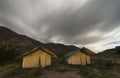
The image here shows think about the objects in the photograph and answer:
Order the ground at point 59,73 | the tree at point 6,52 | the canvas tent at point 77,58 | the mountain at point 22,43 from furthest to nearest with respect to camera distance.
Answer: the mountain at point 22,43 → the tree at point 6,52 → the canvas tent at point 77,58 → the ground at point 59,73

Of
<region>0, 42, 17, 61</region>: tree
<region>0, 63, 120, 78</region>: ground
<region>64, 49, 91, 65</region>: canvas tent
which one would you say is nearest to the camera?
<region>0, 63, 120, 78</region>: ground

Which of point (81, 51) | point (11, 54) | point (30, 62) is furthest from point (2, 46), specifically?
point (81, 51)

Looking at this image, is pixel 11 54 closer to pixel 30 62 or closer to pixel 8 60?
pixel 8 60

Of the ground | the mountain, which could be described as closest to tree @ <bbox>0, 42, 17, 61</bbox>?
the ground

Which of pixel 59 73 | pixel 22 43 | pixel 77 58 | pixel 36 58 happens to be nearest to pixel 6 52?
pixel 36 58

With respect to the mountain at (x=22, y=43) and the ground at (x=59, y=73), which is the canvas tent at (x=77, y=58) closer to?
the ground at (x=59, y=73)

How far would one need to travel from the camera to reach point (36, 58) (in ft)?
103

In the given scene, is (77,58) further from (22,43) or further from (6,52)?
(22,43)

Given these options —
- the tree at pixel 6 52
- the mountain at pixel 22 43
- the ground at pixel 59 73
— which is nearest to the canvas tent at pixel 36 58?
the ground at pixel 59 73

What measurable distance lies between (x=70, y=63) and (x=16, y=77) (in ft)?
52.1

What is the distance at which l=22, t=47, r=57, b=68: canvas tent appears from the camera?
102 ft

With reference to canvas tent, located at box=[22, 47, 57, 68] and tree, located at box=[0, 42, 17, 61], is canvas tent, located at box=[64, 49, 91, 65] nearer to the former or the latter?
canvas tent, located at box=[22, 47, 57, 68]

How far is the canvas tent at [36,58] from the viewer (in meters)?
31.0

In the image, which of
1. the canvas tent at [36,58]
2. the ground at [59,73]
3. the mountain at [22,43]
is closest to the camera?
the ground at [59,73]
